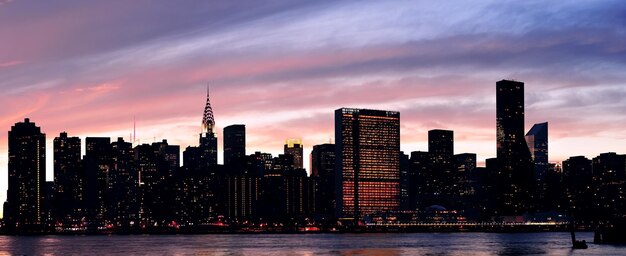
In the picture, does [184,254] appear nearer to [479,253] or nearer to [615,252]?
[479,253]

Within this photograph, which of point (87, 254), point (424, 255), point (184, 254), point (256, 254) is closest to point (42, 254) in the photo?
point (87, 254)

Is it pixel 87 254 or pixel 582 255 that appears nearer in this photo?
pixel 582 255

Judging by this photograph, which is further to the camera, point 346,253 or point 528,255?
point 346,253

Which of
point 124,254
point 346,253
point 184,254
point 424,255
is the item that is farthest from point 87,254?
point 424,255

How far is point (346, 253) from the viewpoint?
577 ft

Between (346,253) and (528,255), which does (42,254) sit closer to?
(346,253)

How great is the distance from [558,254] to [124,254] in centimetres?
7869

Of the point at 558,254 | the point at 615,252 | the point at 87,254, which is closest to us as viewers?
the point at 615,252

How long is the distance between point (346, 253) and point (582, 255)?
42.0 meters

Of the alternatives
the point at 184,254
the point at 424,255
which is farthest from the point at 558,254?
the point at 184,254

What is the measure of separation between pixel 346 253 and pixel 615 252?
4723 centimetres

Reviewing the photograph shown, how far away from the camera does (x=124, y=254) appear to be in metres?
178

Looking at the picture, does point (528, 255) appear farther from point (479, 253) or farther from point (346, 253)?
point (346, 253)

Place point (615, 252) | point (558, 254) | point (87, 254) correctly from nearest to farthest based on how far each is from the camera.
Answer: point (615, 252) < point (558, 254) < point (87, 254)
